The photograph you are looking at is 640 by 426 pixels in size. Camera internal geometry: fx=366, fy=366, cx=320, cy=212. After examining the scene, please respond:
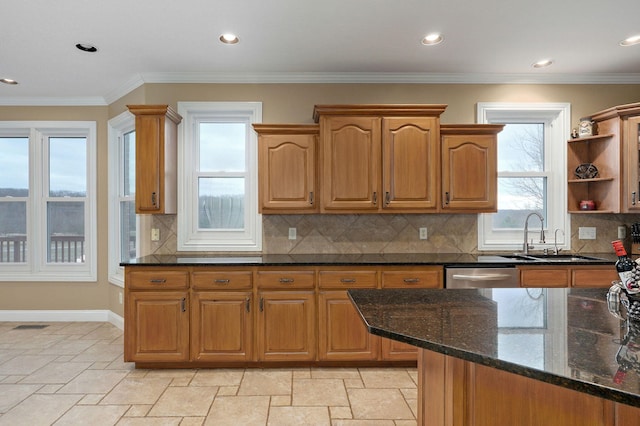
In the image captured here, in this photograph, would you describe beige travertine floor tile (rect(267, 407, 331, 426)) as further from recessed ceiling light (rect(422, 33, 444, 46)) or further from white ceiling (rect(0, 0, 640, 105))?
recessed ceiling light (rect(422, 33, 444, 46))

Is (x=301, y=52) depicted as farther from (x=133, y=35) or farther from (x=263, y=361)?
(x=263, y=361)

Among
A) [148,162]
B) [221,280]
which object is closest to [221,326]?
[221,280]

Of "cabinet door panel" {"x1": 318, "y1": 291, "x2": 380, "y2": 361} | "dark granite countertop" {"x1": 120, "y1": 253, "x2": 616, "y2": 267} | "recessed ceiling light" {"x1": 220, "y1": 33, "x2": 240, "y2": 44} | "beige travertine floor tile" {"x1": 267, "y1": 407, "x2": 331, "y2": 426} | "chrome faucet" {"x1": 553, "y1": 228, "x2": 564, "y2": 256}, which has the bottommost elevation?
"beige travertine floor tile" {"x1": 267, "y1": 407, "x2": 331, "y2": 426}

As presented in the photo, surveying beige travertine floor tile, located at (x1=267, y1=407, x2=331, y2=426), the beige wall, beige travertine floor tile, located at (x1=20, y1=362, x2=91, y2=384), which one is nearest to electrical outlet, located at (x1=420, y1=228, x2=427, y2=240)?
the beige wall

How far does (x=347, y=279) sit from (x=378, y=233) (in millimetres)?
837

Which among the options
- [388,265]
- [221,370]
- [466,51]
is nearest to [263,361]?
[221,370]

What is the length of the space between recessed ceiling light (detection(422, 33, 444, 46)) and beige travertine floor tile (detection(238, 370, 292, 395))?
302cm

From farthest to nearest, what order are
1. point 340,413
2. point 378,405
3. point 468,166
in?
point 468,166 < point 378,405 < point 340,413

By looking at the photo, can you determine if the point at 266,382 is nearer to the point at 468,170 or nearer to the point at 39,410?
the point at 39,410

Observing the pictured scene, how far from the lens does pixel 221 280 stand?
3098 millimetres

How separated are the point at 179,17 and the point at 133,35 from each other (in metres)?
0.54

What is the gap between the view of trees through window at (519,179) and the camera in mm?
3896

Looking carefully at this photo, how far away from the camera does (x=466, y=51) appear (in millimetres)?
3305

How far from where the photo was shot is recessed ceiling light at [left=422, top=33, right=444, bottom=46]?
9.90ft
